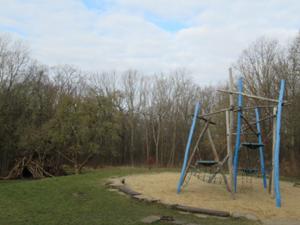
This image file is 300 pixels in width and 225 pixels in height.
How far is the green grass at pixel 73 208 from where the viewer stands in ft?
15.2

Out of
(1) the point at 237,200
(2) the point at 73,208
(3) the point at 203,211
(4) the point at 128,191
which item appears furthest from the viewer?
(4) the point at 128,191

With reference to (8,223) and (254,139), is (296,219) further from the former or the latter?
(254,139)

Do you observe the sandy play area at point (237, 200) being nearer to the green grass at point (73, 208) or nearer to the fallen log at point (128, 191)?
the fallen log at point (128, 191)

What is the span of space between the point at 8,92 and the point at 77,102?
6922mm

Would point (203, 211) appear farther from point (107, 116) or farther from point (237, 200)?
point (107, 116)

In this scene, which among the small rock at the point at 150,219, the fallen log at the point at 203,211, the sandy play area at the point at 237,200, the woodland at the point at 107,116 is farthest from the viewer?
the woodland at the point at 107,116

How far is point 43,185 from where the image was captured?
840cm

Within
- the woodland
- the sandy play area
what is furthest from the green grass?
the woodland

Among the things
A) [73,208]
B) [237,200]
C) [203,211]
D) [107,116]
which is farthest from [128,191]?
[107,116]

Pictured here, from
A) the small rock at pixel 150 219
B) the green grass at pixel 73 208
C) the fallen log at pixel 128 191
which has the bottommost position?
the green grass at pixel 73 208

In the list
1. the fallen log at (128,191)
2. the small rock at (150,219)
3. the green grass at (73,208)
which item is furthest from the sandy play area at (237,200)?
the small rock at (150,219)

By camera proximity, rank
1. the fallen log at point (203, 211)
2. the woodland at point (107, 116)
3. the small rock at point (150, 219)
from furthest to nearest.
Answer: the woodland at point (107, 116) → the fallen log at point (203, 211) → the small rock at point (150, 219)

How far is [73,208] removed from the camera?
18.2ft

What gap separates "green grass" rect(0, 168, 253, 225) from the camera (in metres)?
4.64
